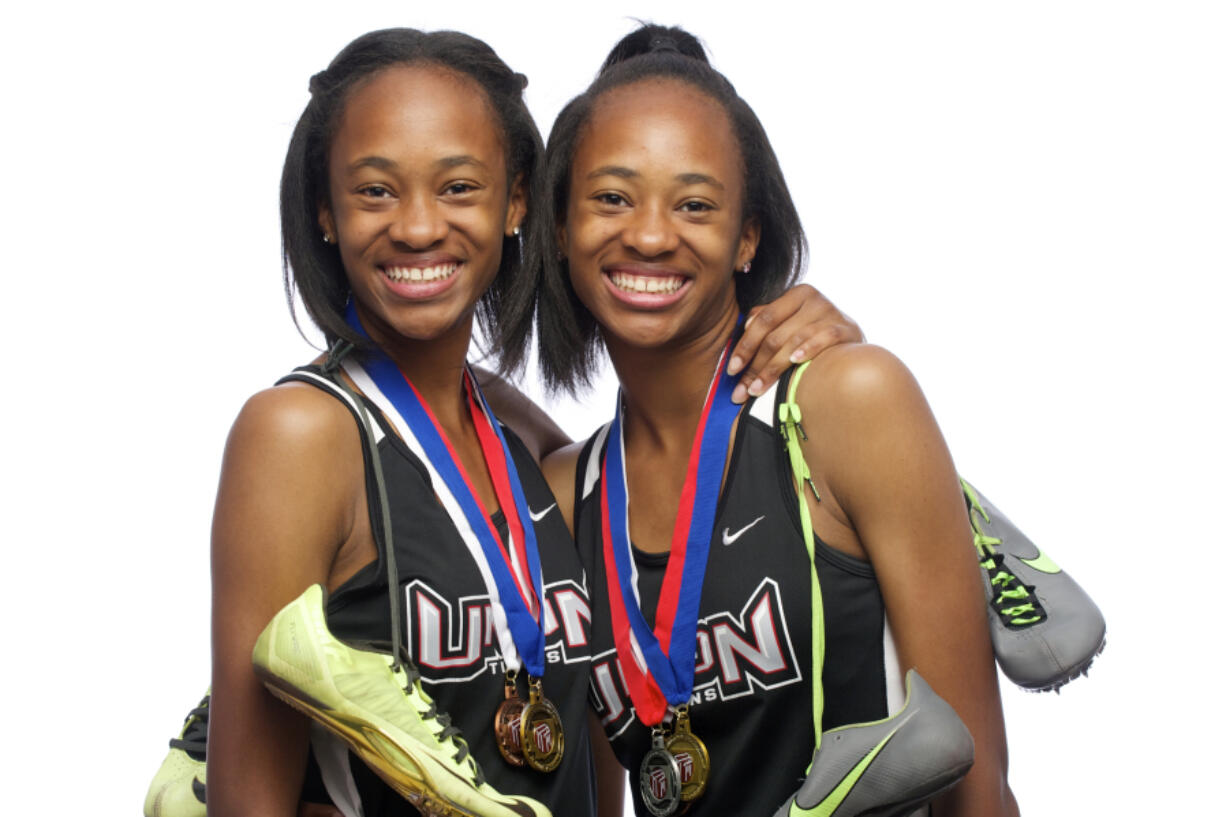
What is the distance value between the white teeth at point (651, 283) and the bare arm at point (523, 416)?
0.65 m

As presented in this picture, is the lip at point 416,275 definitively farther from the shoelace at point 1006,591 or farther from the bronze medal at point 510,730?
the shoelace at point 1006,591

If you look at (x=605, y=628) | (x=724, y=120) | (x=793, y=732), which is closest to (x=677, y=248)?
(x=724, y=120)

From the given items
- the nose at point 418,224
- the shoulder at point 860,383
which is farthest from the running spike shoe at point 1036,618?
the nose at point 418,224

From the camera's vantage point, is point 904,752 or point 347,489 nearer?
point 904,752

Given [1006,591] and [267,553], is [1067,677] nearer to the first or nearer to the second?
[1006,591]

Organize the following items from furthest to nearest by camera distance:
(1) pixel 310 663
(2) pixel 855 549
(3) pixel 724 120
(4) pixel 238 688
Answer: (3) pixel 724 120 → (2) pixel 855 549 → (4) pixel 238 688 → (1) pixel 310 663

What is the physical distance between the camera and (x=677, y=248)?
10.3 feet

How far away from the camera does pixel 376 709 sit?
8.87 feet

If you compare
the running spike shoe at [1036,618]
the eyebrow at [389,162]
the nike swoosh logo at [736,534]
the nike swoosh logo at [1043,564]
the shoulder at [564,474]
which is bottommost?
the running spike shoe at [1036,618]

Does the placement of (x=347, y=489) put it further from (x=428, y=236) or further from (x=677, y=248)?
(x=677, y=248)

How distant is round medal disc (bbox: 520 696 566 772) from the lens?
9.86 feet

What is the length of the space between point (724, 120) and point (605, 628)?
121 centimetres

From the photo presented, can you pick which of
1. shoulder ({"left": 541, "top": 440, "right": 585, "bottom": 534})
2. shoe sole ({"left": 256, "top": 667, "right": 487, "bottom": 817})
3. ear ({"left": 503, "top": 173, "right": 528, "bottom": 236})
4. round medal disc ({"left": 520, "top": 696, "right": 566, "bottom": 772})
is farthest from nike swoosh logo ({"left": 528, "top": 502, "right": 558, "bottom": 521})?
shoe sole ({"left": 256, "top": 667, "right": 487, "bottom": 817})

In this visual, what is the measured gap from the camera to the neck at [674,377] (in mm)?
3340
